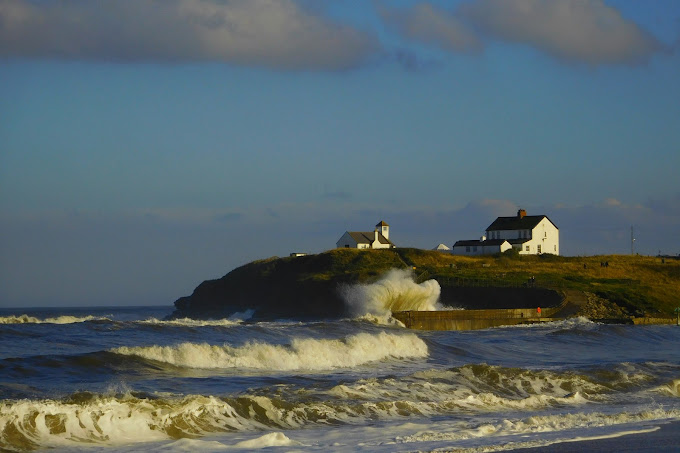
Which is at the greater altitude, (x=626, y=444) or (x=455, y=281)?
(x=455, y=281)

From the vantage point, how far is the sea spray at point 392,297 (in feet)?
185

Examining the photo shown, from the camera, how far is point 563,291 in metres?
60.8

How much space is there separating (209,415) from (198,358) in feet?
24.7

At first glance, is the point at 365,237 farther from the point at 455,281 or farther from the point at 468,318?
the point at 468,318

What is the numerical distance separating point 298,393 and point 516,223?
76913mm

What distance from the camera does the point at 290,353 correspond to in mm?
25703

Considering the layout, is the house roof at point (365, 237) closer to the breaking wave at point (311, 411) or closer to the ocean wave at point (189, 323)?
the ocean wave at point (189, 323)

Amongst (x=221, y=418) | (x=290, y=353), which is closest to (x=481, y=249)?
(x=290, y=353)

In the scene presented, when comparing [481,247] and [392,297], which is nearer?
[392,297]

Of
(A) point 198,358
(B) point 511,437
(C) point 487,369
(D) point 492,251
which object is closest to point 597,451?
(B) point 511,437

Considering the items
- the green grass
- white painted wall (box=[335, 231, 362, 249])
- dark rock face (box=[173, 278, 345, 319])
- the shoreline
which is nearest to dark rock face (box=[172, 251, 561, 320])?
dark rock face (box=[173, 278, 345, 319])

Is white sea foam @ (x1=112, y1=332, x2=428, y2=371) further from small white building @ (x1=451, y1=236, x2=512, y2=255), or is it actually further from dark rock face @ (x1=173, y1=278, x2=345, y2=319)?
small white building @ (x1=451, y1=236, x2=512, y2=255)

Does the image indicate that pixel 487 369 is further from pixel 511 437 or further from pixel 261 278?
pixel 261 278

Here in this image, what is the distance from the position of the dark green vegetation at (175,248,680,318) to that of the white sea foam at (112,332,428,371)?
32114 mm
